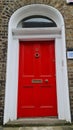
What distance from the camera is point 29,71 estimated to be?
213 inches

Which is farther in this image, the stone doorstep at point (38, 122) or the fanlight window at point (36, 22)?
the fanlight window at point (36, 22)

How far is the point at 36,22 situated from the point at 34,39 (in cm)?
52

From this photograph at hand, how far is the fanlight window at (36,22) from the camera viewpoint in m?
5.63

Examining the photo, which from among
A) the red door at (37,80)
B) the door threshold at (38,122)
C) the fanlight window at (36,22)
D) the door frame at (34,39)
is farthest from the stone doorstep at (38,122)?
the fanlight window at (36,22)

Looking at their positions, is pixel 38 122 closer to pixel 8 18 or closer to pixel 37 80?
pixel 37 80

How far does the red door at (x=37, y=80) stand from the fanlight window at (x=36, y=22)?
48 centimetres

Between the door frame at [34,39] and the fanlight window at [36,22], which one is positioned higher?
the fanlight window at [36,22]

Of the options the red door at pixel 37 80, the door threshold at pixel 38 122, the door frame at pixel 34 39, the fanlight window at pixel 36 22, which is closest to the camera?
the door threshold at pixel 38 122

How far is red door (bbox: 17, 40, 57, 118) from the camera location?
5195mm

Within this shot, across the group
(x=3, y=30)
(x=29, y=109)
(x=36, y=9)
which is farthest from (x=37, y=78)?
(x=36, y=9)

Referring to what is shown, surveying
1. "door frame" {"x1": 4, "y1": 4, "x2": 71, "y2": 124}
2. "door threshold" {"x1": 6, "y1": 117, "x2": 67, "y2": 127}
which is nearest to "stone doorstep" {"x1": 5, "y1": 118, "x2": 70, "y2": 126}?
"door threshold" {"x1": 6, "y1": 117, "x2": 67, "y2": 127}

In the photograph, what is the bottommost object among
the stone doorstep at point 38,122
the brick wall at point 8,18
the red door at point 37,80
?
the stone doorstep at point 38,122

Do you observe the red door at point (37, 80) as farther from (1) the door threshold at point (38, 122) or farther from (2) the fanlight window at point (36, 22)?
(2) the fanlight window at point (36, 22)

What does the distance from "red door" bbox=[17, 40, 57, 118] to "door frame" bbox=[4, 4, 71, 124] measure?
144 millimetres
